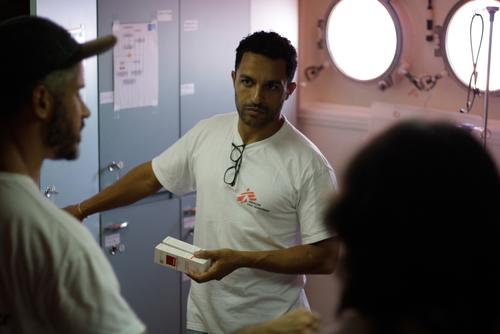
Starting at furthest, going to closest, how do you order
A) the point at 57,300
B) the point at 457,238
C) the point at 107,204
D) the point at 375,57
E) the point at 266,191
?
→ the point at 375,57 < the point at 107,204 < the point at 266,191 < the point at 57,300 < the point at 457,238

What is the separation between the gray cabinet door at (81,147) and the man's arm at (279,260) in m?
0.94

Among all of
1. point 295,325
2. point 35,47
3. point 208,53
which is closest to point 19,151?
point 35,47

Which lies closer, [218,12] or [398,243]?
[398,243]

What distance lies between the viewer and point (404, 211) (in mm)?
1005

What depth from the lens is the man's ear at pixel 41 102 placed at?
5.06ft

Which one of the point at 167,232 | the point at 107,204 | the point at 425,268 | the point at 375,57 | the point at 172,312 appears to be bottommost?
→ the point at 172,312

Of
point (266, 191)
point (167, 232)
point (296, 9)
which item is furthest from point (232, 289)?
point (296, 9)

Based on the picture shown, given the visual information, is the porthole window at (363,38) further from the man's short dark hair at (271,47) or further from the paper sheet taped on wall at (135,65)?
the man's short dark hair at (271,47)

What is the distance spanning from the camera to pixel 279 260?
243cm

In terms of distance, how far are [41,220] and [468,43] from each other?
2435mm

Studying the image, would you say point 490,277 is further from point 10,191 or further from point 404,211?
point 10,191

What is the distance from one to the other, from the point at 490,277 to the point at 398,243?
0.38ft

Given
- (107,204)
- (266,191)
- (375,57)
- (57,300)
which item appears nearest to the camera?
(57,300)

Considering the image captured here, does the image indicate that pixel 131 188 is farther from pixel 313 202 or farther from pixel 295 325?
pixel 295 325
